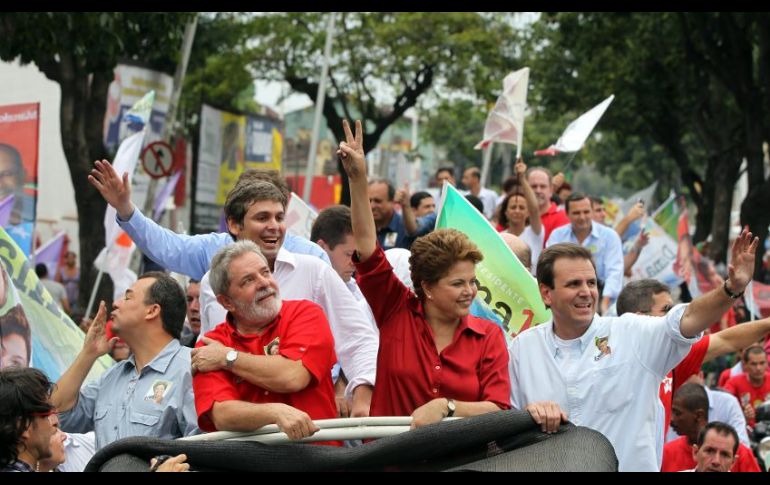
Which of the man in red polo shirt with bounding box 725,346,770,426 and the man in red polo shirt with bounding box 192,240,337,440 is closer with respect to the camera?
the man in red polo shirt with bounding box 192,240,337,440

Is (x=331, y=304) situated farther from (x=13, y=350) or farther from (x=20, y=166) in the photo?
(x=20, y=166)

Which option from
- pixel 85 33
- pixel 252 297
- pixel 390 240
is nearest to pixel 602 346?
pixel 252 297

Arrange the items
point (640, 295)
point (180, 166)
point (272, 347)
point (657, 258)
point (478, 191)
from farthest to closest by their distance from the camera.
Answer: point (180, 166) < point (657, 258) < point (478, 191) < point (640, 295) < point (272, 347)

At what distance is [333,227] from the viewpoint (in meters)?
7.38

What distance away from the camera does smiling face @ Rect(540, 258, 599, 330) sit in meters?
5.97

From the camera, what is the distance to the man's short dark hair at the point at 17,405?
5031mm

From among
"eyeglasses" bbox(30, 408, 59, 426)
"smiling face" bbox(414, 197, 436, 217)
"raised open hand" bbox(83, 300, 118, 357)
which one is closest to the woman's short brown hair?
"eyeglasses" bbox(30, 408, 59, 426)

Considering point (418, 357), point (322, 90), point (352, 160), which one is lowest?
point (418, 357)

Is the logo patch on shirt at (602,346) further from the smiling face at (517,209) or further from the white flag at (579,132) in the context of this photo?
the white flag at (579,132)

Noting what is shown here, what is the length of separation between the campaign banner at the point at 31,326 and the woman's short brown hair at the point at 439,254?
2886 millimetres

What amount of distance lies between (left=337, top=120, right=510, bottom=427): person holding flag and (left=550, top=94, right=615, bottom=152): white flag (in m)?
6.69

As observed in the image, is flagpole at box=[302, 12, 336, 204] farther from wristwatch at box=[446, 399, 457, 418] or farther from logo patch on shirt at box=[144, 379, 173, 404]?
wristwatch at box=[446, 399, 457, 418]

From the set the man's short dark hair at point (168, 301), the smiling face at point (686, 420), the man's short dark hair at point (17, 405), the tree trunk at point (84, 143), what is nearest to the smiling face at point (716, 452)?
the smiling face at point (686, 420)

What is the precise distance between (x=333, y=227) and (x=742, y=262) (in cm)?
243
